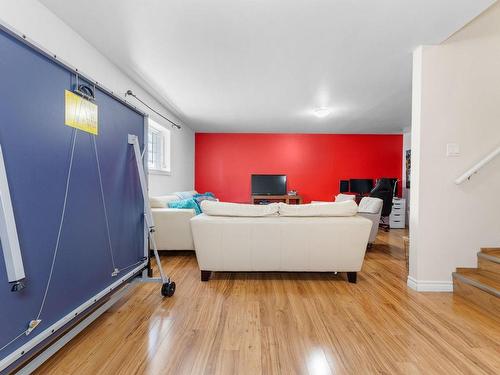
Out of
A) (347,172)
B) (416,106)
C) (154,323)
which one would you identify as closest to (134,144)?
(154,323)

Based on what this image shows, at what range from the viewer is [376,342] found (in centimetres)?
156

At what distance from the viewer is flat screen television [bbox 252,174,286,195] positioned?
6.35 meters

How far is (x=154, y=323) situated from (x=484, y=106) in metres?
3.33

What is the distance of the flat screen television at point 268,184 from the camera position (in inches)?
250

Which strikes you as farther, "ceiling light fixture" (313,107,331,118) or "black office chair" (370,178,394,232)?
"black office chair" (370,178,394,232)

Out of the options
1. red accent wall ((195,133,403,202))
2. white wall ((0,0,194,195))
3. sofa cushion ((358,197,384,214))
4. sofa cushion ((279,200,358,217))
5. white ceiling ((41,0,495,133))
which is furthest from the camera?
red accent wall ((195,133,403,202))

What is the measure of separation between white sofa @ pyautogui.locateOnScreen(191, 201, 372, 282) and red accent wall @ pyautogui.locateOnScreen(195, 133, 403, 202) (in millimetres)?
4058

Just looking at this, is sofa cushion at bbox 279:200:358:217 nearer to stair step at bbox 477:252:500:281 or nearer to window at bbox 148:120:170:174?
stair step at bbox 477:252:500:281

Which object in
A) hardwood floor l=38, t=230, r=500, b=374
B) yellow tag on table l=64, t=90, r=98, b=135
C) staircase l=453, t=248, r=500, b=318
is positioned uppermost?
yellow tag on table l=64, t=90, r=98, b=135

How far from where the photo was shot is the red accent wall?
6543mm

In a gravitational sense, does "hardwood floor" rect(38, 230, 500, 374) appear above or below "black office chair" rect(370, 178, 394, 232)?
below

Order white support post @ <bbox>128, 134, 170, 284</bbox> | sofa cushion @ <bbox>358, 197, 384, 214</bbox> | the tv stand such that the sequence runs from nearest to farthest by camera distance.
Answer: white support post @ <bbox>128, 134, 170, 284</bbox>, sofa cushion @ <bbox>358, 197, 384, 214</bbox>, the tv stand

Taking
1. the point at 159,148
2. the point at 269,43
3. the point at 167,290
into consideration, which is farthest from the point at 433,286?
the point at 159,148

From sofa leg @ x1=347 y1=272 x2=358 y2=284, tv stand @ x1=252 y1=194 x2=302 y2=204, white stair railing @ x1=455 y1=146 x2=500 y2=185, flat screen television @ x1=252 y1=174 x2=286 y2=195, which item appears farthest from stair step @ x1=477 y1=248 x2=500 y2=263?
flat screen television @ x1=252 y1=174 x2=286 y2=195
